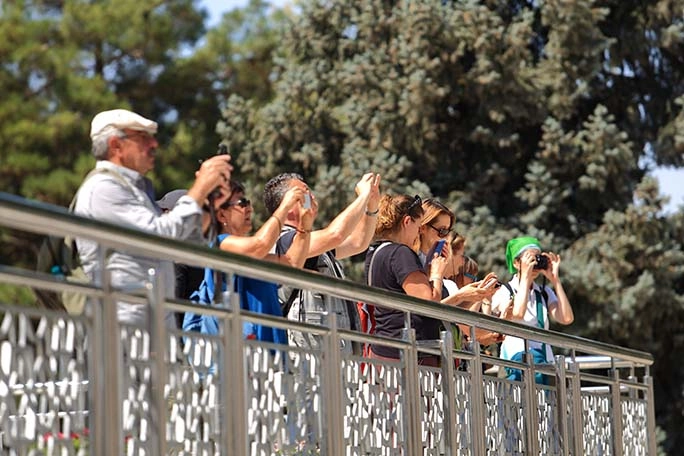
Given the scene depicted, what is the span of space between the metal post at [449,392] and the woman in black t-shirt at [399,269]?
22 cm

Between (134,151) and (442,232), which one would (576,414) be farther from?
(134,151)

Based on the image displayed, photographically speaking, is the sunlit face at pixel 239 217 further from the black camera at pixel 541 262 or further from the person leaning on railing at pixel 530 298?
the black camera at pixel 541 262

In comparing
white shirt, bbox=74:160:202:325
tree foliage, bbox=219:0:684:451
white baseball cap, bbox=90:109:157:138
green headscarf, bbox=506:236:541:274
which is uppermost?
tree foliage, bbox=219:0:684:451

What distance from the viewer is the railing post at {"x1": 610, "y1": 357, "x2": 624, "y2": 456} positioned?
9.84 metres

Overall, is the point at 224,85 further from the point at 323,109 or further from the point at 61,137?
the point at 323,109

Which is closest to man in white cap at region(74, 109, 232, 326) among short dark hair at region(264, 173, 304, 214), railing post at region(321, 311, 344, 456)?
railing post at region(321, 311, 344, 456)

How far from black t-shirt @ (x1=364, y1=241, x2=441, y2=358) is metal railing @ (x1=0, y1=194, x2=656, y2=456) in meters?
0.25

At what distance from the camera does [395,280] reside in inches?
282

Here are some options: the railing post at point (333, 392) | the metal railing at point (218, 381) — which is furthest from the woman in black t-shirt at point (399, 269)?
the railing post at point (333, 392)

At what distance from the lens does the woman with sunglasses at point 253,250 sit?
17.8ft

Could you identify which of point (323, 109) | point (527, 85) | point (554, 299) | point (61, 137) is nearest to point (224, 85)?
point (61, 137)

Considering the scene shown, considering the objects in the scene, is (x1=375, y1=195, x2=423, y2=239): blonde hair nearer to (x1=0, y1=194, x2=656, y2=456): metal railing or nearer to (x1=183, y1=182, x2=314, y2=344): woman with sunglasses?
(x1=0, y1=194, x2=656, y2=456): metal railing

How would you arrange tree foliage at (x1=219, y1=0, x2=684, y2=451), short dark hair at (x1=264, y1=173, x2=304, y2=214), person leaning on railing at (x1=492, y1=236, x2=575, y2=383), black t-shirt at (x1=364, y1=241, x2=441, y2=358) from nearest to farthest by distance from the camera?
1. short dark hair at (x1=264, y1=173, x2=304, y2=214)
2. black t-shirt at (x1=364, y1=241, x2=441, y2=358)
3. person leaning on railing at (x1=492, y1=236, x2=575, y2=383)
4. tree foliage at (x1=219, y1=0, x2=684, y2=451)

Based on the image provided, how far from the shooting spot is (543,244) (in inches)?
863
